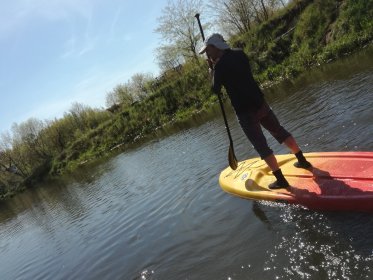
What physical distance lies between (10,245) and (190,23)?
110ft

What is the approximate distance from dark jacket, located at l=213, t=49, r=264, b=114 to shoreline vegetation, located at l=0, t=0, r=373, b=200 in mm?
17059

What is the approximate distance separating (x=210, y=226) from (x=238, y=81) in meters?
2.37

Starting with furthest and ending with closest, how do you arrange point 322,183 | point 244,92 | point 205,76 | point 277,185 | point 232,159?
1. point 205,76
2. point 232,159
3. point 277,185
4. point 244,92
5. point 322,183

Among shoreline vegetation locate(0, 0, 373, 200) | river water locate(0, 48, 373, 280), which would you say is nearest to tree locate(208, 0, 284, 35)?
shoreline vegetation locate(0, 0, 373, 200)

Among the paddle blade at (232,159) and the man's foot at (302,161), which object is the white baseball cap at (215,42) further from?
the paddle blade at (232,159)

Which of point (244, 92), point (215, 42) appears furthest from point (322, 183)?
point (215, 42)

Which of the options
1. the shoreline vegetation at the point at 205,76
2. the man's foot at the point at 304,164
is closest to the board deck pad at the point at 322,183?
the man's foot at the point at 304,164

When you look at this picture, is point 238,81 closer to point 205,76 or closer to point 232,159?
point 232,159

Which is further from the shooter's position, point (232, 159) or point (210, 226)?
point (232, 159)

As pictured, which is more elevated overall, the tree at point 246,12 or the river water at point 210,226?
the tree at point 246,12

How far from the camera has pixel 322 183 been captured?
5352 mm

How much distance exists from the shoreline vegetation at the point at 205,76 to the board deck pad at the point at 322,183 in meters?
16.5

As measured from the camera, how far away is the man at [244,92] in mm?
5613

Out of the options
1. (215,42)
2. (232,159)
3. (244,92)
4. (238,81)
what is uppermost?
(215,42)
